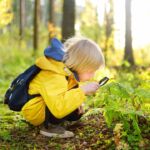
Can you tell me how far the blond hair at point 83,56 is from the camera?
428 centimetres

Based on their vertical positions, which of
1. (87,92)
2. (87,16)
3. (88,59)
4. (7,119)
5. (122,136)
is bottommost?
(87,16)

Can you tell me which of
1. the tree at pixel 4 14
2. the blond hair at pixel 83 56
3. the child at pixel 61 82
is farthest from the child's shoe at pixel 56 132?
the tree at pixel 4 14

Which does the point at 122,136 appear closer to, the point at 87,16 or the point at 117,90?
the point at 117,90

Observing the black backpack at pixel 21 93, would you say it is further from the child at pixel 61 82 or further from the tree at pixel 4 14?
the tree at pixel 4 14

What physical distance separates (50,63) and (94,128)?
837 millimetres

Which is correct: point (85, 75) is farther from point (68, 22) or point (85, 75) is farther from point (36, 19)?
point (36, 19)

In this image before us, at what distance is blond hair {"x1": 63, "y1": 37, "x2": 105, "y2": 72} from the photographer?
4.28 m

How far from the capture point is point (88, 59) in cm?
428

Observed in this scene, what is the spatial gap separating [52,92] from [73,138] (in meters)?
0.57

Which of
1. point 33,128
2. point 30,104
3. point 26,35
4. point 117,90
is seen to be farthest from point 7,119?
point 26,35

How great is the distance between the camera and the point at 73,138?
14.8 feet

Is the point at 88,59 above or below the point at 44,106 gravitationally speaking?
above

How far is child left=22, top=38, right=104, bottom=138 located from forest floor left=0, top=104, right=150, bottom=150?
0.13 meters

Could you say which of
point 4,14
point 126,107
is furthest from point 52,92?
point 4,14
